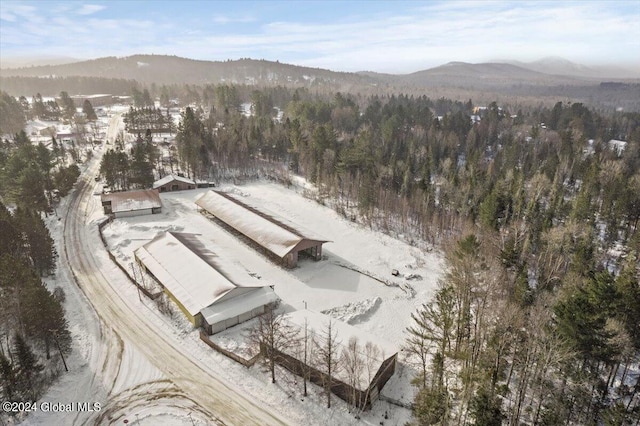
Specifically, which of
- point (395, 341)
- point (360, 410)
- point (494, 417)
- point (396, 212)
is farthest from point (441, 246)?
point (494, 417)

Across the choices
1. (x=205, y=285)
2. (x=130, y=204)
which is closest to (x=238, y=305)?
(x=205, y=285)

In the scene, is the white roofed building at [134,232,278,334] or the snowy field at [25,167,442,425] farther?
the white roofed building at [134,232,278,334]

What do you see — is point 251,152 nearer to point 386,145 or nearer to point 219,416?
point 386,145

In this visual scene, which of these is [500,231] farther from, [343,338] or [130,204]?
[130,204]

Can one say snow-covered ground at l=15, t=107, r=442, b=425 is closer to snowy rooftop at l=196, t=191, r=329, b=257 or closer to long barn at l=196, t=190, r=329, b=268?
long barn at l=196, t=190, r=329, b=268

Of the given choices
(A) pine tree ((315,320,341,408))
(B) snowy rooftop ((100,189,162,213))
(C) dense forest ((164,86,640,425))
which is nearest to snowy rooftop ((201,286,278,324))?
(A) pine tree ((315,320,341,408))

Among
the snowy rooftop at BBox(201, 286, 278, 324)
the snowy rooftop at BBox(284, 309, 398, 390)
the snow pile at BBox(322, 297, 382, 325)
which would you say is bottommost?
the snow pile at BBox(322, 297, 382, 325)
